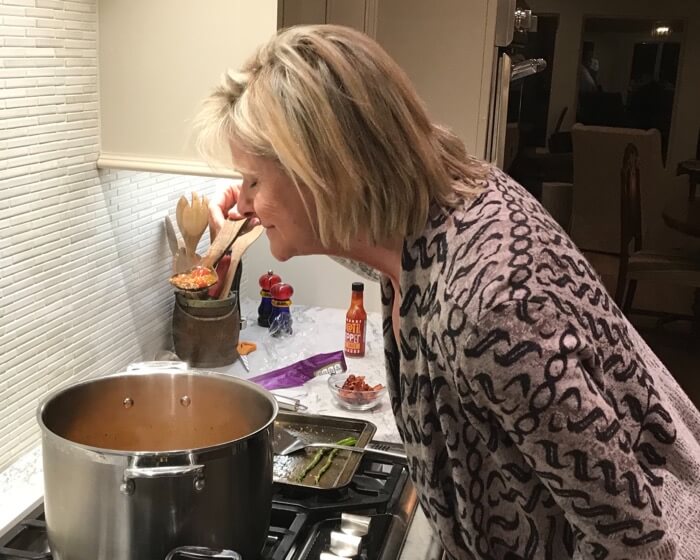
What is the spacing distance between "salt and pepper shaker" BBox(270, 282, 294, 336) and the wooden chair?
2.60 meters

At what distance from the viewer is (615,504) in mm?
818

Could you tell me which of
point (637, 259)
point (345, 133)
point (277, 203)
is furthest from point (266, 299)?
point (637, 259)

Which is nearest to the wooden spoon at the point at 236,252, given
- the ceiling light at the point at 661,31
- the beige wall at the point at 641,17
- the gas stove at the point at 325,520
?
the gas stove at the point at 325,520

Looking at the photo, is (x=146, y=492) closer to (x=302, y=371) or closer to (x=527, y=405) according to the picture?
(x=527, y=405)

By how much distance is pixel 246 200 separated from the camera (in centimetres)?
104

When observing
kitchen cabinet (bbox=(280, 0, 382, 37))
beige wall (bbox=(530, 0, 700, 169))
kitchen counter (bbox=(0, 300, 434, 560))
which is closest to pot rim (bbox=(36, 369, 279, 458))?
kitchen counter (bbox=(0, 300, 434, 560))

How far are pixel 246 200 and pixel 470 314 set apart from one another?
371 millimetres

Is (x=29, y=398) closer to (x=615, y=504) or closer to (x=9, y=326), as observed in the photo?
(x=9, y=326)

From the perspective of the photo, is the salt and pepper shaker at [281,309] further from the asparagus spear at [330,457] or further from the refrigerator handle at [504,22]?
the refrigerator handle at [504,22]

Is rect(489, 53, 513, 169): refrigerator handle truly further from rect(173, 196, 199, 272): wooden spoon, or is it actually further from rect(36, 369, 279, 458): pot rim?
rect(36, 369, 279, 458): pot rim

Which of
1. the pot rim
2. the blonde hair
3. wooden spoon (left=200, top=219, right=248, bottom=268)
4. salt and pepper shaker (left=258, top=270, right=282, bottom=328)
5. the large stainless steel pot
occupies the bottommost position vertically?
salt and pepper shaker (left=258, top=270, right=282, bottom=328)

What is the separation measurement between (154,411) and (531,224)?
643 mm

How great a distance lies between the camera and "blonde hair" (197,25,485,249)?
0.91 m

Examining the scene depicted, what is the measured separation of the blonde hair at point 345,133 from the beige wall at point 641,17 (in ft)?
19.0
